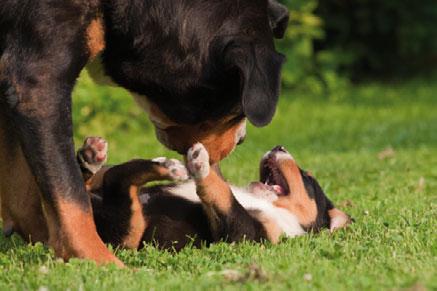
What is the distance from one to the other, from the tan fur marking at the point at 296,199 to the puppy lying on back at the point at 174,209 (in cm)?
4

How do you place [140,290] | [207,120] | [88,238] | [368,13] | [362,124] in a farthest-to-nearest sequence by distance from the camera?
[368,13], [362,124], [207,120], [88,238], [140,290]

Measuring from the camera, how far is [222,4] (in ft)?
18.1

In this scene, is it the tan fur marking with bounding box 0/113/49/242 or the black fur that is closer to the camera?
the black fur

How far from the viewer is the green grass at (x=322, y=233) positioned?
4.61 meters

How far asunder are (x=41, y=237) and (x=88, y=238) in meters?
0.96

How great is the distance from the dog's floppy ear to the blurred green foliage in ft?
39.7

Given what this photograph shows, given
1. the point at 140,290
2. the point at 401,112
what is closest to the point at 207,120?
the point at 140,290

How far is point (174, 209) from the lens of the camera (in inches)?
244

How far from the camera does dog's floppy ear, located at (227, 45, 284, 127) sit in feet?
16.8

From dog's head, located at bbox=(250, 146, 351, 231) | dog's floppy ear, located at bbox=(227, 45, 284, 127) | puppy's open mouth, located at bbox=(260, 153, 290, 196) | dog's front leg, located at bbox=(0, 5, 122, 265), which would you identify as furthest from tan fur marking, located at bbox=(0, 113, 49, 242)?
puppy's open mouth, located at bbox=(260, 153, 290, 196)

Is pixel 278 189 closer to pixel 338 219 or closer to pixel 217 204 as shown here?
pixel 338 219

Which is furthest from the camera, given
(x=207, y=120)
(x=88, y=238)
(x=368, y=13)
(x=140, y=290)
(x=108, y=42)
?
(x=368, y=13)

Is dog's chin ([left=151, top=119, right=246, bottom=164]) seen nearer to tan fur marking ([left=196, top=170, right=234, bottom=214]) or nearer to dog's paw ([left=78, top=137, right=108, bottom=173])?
tan fur marking ([left=196, top=170, right=234, bottom=214])

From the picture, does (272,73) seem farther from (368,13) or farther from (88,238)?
(368,13)
